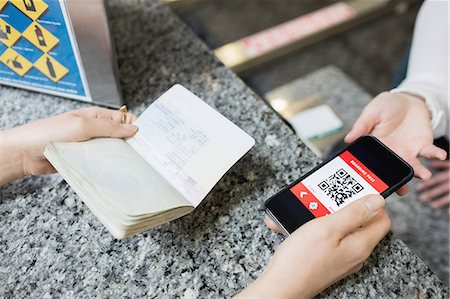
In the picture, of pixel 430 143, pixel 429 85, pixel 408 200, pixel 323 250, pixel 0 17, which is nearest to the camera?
pixel 323 250

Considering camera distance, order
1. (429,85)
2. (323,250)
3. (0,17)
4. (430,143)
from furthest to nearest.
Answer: (429,85)
(430,143)
(0,17)
(323,250)

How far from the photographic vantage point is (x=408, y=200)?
1.11 metres

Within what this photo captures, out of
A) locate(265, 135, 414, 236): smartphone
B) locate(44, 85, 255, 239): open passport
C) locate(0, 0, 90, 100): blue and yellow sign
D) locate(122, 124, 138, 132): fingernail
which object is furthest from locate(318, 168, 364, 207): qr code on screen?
locate(0, 0, 90, 100): blue and yellow sign

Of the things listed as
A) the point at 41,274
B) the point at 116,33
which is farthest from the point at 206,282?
the point at 116,33

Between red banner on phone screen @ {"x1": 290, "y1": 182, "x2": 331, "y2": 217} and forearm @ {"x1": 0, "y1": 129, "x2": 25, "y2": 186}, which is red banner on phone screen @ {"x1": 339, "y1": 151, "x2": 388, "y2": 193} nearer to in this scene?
red banner on phone screen @ {"x1": 290, "y1": 182, "x2": 331, "y2": 217}

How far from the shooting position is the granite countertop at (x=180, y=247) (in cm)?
60

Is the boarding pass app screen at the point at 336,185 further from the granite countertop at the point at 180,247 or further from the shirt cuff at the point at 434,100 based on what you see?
the shirt cuff at the point at 434,100

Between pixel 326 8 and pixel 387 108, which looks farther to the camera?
pixel 326 8

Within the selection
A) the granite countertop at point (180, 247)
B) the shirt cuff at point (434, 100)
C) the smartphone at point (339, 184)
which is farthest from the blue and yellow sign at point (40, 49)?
the shirt cuff at point (434, 100)

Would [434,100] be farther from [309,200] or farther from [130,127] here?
[130,127]

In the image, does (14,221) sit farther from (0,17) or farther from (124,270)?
(0,17)

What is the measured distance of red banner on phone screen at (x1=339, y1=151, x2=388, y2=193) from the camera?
0.62 meters

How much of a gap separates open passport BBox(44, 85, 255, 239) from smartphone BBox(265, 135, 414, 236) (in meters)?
0.09

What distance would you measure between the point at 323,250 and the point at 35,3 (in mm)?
515
